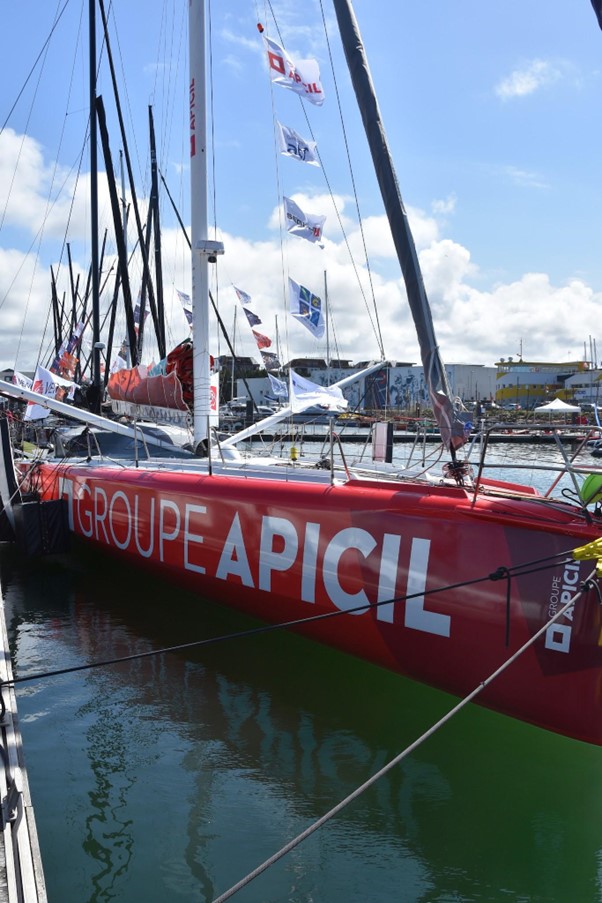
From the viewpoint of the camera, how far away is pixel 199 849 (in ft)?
10.7

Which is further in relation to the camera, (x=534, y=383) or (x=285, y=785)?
(x=534, y=383)

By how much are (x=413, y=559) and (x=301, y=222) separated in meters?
4.73

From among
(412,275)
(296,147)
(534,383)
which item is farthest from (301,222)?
(534,383)

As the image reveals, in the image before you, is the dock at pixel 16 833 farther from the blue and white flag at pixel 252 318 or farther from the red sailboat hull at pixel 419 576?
the blue and white flag at pixel 252 318

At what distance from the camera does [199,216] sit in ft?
26.2

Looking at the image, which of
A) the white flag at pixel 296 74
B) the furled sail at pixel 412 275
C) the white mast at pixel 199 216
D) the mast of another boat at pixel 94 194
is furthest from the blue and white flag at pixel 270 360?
the furled sail at pixel 412 275

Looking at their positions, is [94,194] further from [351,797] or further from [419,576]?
[351,797]

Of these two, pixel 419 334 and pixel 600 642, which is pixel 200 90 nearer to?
pixel 419 334

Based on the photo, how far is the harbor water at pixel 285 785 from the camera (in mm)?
3113

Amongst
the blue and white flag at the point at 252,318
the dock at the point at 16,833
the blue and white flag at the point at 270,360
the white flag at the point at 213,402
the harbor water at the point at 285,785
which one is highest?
the blue and white flag at the point at 252,318

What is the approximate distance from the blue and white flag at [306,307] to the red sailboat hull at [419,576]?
8.35ft

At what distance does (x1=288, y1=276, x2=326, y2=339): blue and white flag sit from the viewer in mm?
7793

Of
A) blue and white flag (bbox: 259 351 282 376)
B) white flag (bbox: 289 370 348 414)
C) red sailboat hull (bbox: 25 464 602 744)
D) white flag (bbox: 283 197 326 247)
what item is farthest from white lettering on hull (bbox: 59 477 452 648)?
blue and white flag (bbox: 259 351 282 376)

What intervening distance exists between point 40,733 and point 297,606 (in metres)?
1.77
